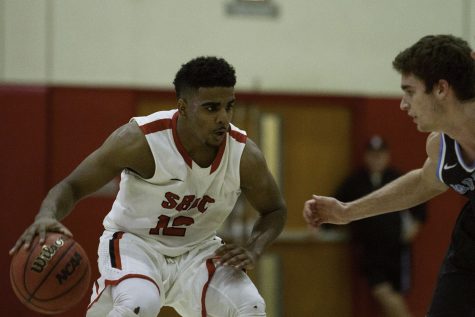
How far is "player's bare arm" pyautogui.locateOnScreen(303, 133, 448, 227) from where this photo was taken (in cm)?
447

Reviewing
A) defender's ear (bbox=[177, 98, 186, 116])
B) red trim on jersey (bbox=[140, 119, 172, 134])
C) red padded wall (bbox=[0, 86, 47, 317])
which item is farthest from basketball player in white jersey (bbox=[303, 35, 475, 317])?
red padded wall (bbox=[0, 86, 47, 317])

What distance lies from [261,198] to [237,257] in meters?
0.50

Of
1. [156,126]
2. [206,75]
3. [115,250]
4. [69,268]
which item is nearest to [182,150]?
[156,126]

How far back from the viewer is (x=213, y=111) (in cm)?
432

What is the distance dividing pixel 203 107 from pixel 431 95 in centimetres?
117

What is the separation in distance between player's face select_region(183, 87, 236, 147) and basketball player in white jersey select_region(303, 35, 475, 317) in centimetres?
90

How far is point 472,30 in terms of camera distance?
8.66 m

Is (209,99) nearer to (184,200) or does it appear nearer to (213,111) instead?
(213,111)

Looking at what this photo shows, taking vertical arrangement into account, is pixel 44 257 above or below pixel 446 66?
below

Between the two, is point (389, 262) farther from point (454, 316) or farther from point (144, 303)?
point (144, 303)

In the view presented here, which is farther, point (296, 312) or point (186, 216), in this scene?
point (296, 312)

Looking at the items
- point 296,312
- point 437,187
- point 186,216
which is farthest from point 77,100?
point 437,187

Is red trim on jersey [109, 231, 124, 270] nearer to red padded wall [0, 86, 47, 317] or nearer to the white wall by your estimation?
red padded wall [0, 86, 47, 317]

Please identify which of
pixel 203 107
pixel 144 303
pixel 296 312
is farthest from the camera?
pixel 296 312
